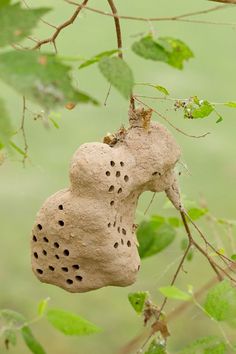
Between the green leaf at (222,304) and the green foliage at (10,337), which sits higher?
the green leaf at (222,304)

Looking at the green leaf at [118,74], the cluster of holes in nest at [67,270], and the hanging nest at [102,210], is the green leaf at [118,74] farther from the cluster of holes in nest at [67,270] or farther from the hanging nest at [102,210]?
the cluster of holes in nest at [67,270]

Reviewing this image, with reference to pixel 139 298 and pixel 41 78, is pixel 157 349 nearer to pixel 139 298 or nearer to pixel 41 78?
pixel 139 298

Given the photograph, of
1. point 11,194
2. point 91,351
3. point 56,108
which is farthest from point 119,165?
point 11,194

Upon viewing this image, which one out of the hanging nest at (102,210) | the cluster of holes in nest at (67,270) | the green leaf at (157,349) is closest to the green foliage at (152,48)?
the hanging nest at (102,210)

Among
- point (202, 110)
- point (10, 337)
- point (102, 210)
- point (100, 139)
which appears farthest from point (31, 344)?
point (100, 139)

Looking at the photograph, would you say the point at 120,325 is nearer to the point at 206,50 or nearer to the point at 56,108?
the point at 206,50

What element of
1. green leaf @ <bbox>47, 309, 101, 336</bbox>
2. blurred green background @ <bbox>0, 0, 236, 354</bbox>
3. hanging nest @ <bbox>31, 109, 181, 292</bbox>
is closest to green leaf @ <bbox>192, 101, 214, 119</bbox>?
hanging nest @ <bbox>31, 109, 181, 292</bbox>
